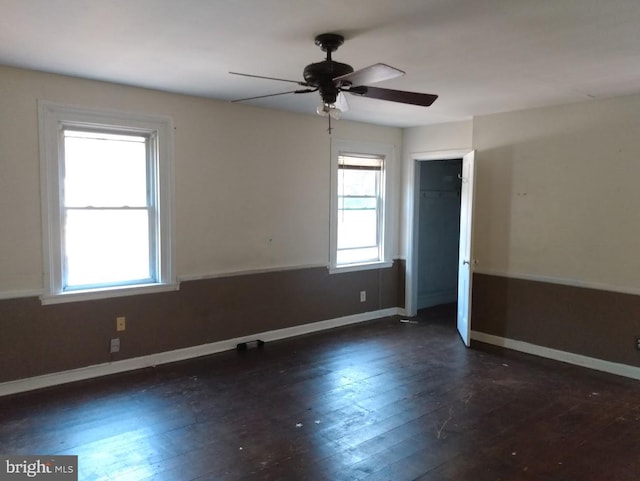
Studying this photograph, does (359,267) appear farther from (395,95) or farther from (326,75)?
(326,75)

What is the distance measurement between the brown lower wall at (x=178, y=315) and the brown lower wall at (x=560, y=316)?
1418 mm

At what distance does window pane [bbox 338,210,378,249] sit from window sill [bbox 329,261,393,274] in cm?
25

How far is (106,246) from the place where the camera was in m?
3.96

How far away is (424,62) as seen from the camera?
3.12 m

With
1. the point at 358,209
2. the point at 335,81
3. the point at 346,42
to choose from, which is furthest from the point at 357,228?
the point at 335,81

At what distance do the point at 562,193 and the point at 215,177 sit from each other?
334 centimetres

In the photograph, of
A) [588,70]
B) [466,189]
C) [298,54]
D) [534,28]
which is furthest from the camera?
[466,189]

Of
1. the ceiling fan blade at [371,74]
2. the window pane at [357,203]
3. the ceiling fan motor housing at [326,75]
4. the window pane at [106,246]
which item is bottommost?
the window pane at [106,246]

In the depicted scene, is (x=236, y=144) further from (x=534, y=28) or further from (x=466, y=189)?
(x=534, y=28)

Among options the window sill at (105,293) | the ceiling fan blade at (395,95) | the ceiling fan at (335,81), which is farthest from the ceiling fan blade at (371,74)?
the window sill at (105,293)

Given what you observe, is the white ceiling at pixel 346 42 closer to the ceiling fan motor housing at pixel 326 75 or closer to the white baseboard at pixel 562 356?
the ceiling fan motor housing at pixel 326 75

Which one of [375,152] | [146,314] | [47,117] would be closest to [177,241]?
[146,314]

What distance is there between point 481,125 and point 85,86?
153 inches

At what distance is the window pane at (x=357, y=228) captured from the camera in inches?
222
